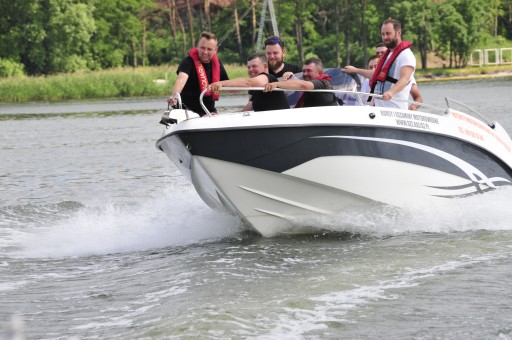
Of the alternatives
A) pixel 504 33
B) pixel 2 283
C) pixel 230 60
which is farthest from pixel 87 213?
pixel 504 33

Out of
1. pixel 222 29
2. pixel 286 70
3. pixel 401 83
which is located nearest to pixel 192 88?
pixel 286 70

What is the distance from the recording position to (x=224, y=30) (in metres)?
70.2

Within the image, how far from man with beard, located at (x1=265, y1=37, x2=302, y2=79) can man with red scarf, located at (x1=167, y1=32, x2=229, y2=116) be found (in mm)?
553

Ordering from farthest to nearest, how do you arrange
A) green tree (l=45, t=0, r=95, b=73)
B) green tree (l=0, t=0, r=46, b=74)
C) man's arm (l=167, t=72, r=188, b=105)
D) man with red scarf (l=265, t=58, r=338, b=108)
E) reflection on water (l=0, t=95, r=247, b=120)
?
green tree (l=0, t=0, r=46, b=74), green tree (l=45, t=0, r=95, b=73), reflection on water (l=0, t=95, r=247, b=120), man's arm (l=167, t=72, r=188, b=105), man with red scarf (l=265, t=58, r=338, b=108)

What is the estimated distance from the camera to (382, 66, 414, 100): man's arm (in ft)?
26.1

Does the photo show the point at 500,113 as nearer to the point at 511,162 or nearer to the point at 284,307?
the point at 511,162

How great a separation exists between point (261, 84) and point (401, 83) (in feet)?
4.41

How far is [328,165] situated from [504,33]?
2842 inches

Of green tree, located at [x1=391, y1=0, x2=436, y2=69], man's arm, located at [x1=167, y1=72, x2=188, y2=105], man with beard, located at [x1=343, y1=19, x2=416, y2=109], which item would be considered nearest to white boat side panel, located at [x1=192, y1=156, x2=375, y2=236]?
man's arm, located at [x1=167, y1=72, x2=188, y2=105]

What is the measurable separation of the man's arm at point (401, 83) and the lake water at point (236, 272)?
105 cm

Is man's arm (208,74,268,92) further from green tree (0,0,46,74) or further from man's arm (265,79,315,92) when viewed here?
green tree (0,0,46,74)

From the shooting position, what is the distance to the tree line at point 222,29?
200ft

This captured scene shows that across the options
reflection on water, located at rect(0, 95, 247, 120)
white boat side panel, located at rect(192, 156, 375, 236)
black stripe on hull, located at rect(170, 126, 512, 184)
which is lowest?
reflection on water, located at rect(0, 95, 247, 120)

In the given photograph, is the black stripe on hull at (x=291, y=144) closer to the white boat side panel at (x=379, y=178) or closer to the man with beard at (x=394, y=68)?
the white boat side panel at (x=379, y=178)
